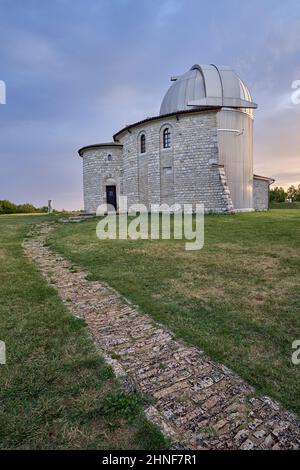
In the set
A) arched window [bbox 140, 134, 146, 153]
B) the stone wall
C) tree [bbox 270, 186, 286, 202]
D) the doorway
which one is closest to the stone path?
arched window [bbox 140, 134, 146, 153]

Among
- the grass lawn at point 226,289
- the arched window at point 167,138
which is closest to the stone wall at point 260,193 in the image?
the arched window at point 167,138

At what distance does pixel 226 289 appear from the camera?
616 cm

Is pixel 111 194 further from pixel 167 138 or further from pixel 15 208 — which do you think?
pixel 15 208

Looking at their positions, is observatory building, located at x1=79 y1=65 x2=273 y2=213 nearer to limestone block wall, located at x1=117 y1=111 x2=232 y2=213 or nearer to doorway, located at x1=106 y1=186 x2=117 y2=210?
limestone block wall, located at x1=117 y1=111 x2=232 y2=213

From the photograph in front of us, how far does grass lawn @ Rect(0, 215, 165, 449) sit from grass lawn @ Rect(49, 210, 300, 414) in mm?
1382

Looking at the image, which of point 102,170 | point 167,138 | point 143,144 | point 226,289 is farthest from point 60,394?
point 102,170

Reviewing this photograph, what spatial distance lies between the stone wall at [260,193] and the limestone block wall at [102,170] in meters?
12.1

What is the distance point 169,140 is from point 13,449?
819 inches

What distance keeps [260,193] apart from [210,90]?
35.1 ft

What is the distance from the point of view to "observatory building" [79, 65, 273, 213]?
64.3ft

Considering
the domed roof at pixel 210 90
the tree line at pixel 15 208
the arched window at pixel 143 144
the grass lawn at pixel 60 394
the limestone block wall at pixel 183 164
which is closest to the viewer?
the grass lawn at pixel 60 394

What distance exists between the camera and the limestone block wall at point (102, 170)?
2484 cm

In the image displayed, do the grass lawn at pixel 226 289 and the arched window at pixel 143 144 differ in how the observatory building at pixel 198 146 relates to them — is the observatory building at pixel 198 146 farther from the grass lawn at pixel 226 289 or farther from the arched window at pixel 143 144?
the grass lawn at pixel 226 289

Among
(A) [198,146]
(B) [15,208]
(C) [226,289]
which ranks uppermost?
(A) [198,146]
